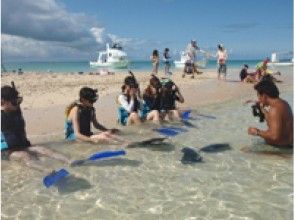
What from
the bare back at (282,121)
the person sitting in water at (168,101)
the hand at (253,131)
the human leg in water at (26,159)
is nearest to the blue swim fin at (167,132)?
the person sitting in water at (168,101)

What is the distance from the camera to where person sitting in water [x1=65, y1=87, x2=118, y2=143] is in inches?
338

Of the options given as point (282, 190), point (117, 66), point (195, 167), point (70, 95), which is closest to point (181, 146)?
point (195, 167)

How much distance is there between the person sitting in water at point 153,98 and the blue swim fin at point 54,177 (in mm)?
4698

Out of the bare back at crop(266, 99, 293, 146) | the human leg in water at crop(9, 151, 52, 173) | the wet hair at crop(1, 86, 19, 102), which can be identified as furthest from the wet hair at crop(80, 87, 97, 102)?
the bare back at crop(266, 99, 293, 146)

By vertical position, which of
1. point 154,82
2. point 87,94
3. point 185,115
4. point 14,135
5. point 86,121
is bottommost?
point 185,115

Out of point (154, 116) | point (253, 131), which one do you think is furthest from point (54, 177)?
point (154, 116)

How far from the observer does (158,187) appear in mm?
6633

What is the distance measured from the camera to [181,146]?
30.2 ft

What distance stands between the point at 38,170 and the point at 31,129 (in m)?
3.56

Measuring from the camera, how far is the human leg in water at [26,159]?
7480mm

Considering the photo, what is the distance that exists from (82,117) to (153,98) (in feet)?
11.3

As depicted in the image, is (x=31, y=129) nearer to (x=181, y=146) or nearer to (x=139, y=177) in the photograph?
(x=181, y=146)

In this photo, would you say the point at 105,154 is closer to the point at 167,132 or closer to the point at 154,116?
the point at 167,132

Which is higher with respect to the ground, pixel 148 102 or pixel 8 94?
pixel 8 94
